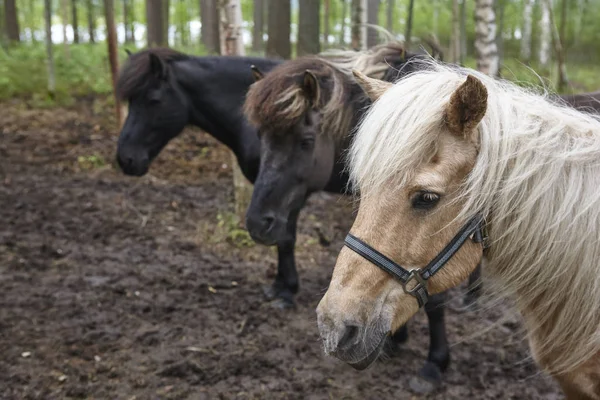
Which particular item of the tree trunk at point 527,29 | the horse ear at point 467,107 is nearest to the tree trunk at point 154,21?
the tree trunk at point 527,29

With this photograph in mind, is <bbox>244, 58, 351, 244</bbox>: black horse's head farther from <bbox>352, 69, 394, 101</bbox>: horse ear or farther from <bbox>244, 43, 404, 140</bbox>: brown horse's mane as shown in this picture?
<bbox>352, 69, 394, 101</bbox>: horse ear

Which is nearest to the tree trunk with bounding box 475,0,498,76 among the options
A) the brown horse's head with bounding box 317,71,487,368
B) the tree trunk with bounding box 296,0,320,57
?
the tree trunk with bounding box 296,0,320,57

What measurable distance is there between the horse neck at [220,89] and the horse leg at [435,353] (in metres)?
2.32

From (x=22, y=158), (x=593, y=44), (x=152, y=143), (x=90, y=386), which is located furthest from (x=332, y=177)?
(x=593, y=44)

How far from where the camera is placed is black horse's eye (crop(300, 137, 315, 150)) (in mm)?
4090

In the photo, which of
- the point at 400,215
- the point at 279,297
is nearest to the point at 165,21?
the point at 279,297

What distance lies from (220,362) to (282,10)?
8167 mm

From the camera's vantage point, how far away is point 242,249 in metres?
6.24

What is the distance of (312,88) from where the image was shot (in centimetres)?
402

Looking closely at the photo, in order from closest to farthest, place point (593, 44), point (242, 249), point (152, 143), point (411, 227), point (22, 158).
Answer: point (411, 227) → point (152, 143) → point (242, 249) → point (22, 158) → point (593, 44)

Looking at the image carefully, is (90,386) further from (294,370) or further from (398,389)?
(398,389)

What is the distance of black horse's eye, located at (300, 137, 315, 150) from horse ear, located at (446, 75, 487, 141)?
2.20 metres

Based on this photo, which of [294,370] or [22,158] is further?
[22,158]

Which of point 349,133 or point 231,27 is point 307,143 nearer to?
point 349,133
